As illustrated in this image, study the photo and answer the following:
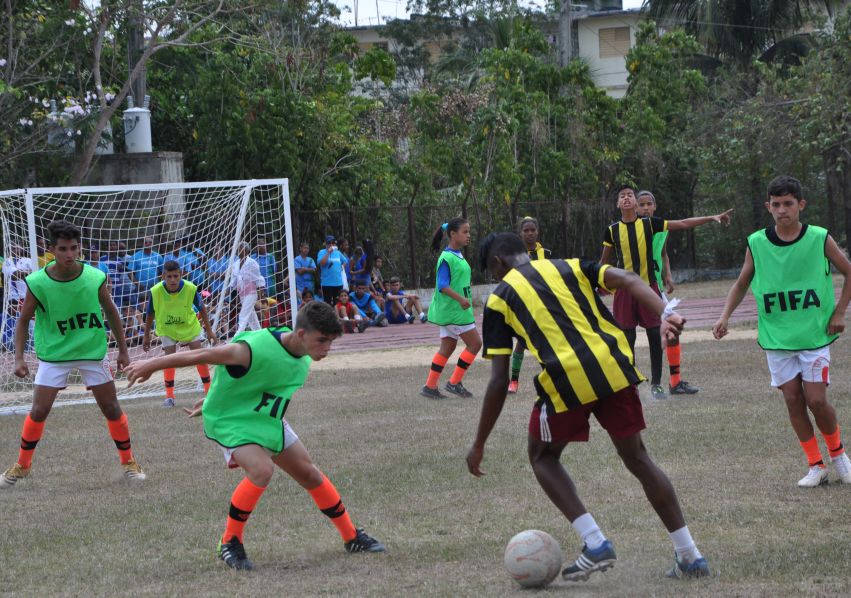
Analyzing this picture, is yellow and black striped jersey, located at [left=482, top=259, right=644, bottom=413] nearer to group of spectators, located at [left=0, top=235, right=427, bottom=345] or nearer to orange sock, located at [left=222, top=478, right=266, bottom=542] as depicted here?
orange sock, located at [left=222, top=478, right=266, bottom=542]

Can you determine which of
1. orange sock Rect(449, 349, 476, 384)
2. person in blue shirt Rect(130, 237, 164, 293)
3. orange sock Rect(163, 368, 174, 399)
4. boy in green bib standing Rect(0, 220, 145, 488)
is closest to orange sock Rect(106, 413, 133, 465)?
boy in green bib standing Rect(0, 220, 145, 488)

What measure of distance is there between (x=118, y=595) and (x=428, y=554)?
159 cm

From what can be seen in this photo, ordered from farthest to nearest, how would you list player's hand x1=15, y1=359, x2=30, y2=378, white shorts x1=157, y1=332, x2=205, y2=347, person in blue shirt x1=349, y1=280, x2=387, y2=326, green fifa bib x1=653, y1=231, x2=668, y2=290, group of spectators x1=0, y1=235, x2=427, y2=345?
1. person in blue shirt x1=349, y1=280, x2=387, y2=326
2. group of spectators x1=0, y1=235, x2=427, y2=345
3. white shorts x1=157, y1=332, x2=205, y2=347
4. green fifa bib x1=653, y1=231, x2=668, y2=290
5. player's hand x1=15, y1=359, x2=30, y2=378

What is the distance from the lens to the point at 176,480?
845 cm

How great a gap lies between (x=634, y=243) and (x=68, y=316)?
5.54 meters

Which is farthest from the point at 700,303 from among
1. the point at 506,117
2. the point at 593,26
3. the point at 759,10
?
the point at 593,26

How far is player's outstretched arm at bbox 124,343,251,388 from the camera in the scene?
555cm

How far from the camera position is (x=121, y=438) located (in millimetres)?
8680

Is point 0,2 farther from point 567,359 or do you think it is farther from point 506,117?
point 567,359

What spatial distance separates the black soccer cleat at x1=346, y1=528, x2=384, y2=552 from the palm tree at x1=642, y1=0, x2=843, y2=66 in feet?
107

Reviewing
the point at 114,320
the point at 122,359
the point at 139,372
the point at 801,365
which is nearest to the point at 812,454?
the point at 801,365

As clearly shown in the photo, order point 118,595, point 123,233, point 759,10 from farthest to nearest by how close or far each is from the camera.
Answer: point 759,10 < point 123,233 < point 118,595

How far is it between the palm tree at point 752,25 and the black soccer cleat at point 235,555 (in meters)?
33.1

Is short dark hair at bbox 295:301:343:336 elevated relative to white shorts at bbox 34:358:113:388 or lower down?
elevated
